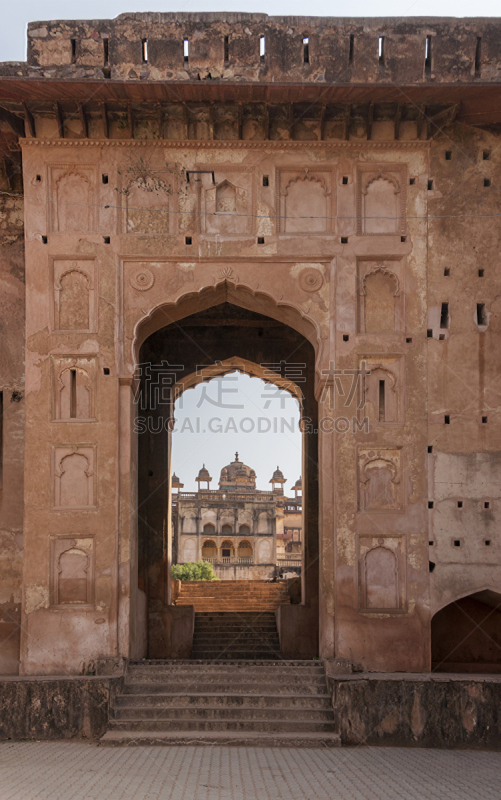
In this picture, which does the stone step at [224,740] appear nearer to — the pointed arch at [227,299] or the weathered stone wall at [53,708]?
the weathered stone wall at [53,708]

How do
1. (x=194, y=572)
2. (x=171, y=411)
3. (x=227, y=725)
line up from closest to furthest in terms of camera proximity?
(x=227, y=725) < (x=171, y=411) < (x=194, y=572)

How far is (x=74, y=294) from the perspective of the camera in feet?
36.0

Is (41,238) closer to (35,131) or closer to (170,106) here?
(35,131)

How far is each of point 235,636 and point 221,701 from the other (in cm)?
526

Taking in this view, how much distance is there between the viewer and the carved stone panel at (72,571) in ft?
34.1

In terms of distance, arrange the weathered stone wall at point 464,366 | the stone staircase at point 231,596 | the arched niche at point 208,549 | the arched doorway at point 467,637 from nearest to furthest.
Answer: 1. the weathered stone wall at point 464,366
2. the arched doorway at point 467,637
3. the stone staircase at point 231,596
4. the arched niche at point 208,549

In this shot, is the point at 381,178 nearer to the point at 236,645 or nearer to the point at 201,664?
the point at 201,664

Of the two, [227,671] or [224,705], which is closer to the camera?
[224,705]

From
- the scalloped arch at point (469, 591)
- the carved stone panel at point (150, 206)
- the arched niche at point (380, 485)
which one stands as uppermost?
the carved stone panel at point (150, 206)

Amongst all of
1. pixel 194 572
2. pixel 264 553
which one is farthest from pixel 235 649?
pixel 264 553

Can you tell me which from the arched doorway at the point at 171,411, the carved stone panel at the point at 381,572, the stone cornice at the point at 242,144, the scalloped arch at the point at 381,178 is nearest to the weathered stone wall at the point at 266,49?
the stone cornice at the point at 242,144

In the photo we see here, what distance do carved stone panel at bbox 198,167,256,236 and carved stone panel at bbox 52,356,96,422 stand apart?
265cm

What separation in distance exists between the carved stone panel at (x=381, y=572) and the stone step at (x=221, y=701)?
146cm

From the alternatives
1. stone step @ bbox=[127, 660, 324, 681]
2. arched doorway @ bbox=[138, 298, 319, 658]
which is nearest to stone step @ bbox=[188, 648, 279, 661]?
arched doorway @ bbox=[138, 298, 319, 658]
